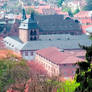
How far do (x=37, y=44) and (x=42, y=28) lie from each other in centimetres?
1437

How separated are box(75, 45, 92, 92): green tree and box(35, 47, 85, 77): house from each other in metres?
32.0

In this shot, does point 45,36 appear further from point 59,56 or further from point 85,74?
point 85,74

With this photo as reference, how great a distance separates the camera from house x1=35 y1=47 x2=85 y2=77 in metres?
52.9

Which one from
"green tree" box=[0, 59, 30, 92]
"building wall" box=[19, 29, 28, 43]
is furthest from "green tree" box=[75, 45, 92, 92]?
"building wall" box=[19, 29, 28, 43]

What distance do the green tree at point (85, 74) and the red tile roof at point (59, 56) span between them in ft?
112

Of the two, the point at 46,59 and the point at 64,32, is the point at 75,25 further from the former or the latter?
the point at 46,59

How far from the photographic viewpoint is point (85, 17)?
112375 millimetres

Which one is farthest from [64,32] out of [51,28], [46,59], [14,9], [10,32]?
[14,9]

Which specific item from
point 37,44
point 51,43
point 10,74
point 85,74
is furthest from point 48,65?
point 85,74

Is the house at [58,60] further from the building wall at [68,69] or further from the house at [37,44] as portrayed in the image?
the house at [37,44]

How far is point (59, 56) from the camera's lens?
57.5m

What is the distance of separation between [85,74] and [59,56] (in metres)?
41.2

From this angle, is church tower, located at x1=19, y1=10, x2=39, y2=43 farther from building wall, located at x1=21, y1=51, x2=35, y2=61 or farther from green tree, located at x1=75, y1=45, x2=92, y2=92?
green tree, located at x1=75, y1=45, x2=92, y2=92

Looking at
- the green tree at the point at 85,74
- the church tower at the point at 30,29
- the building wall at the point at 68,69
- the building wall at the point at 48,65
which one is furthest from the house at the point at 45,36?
the green tree at the point at 85,74
